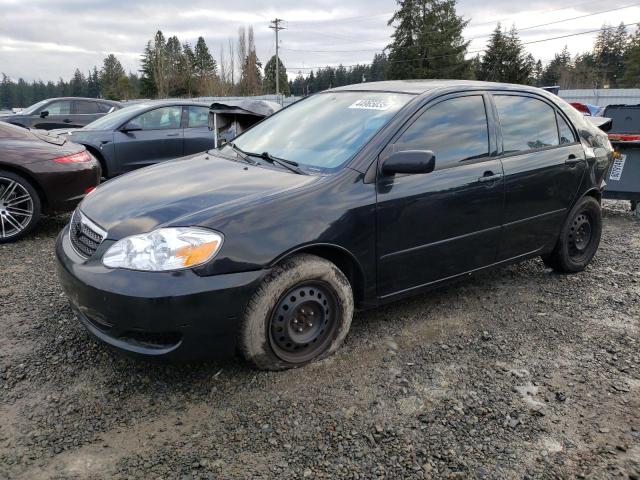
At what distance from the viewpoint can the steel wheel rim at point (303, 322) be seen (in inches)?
108

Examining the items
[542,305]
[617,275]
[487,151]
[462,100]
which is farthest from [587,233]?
[462,100]

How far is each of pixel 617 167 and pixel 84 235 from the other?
6858 mm

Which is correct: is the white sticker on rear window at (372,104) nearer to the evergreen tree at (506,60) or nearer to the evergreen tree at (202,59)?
the evergreen tree at (506,60)

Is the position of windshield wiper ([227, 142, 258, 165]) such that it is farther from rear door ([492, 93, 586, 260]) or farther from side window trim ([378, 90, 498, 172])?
rear door ([492, 93, 586, 260])

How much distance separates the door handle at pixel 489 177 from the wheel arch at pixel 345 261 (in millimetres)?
1153

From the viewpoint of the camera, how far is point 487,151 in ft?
11.8

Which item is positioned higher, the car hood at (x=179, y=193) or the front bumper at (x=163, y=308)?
the car hood at (x=179, y=193)

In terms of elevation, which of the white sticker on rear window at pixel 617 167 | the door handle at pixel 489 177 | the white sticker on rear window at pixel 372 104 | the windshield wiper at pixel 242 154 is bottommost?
the white sticker on rear window at pixel 617 167

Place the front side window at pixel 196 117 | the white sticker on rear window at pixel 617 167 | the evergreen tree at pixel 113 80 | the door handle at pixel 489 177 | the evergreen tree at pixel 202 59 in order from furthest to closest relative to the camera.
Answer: the evergreen tree at pixel 202 59 < the evergreen tree at pixel 113 80 < the front side window at pixel 196 117 < the white sticker on rear window at pixel 617 167 < the door handle at pixel 489 177

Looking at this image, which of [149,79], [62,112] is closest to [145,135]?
[62,112]

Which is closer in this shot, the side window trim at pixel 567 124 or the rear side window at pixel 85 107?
the side window trim at pixel 567 124

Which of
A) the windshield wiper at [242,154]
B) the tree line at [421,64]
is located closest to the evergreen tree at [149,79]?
the tree line at [421,64]

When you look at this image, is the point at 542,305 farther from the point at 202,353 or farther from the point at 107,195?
the point at 107,195

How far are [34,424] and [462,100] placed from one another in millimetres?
3216
